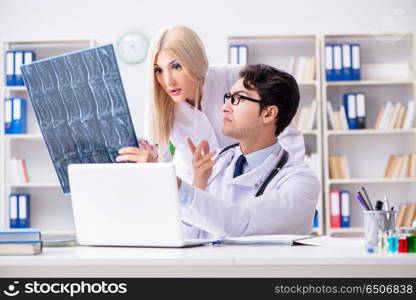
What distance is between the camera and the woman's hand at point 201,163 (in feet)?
6.33

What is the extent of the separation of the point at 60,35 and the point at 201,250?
174 inches

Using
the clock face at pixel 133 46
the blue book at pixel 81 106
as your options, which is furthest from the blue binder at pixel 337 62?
the blue book at pixel 81 106

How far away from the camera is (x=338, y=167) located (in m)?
5.20

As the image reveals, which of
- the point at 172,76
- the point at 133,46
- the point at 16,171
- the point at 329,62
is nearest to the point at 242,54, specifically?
the point at 329,62

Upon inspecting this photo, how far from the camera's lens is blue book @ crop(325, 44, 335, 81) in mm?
5092

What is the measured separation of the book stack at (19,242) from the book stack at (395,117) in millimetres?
4218

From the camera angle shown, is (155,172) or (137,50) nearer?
(155,172)

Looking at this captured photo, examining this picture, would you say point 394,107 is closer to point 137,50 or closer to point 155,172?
point 137,50

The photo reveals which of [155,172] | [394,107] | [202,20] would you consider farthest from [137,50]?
[155,172]

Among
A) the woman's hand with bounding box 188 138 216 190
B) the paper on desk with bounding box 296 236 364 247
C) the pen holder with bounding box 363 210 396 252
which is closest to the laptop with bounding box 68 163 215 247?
the paper on desk with bounding box 296 236 364 247

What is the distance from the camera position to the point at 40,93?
1548 mm

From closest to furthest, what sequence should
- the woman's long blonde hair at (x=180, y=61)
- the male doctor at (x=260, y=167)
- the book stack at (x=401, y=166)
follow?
1. the male doctor at (x=260, y=167)
2. the woman's long blonde hair at (x=180, y=61)
3. the book stack at (x=401, y=166)

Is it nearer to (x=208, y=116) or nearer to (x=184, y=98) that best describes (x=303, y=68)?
(x=208, y=116)

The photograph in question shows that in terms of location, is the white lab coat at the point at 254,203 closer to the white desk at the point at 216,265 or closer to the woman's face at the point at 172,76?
the white desk at the point at 216,265
